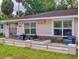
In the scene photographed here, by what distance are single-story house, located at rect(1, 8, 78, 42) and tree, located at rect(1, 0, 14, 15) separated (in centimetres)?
1938

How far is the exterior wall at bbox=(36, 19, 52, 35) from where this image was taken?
1620cm

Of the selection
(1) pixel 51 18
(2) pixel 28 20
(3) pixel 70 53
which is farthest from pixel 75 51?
(2) pixel 28 20

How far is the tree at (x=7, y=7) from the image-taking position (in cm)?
3891

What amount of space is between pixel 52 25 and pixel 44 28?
1.28 meters

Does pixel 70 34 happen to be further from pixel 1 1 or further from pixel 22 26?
pixel 1 1

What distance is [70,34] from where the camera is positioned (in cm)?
1468

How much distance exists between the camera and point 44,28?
54.9 feet

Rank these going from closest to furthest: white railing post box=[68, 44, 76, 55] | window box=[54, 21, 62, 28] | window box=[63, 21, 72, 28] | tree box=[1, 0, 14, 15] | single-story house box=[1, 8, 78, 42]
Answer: white railing post box=[68, 44, 76, 55] < single-story house box=[1, 8, 78, 42] < window box=[63, 21, 72, 28] < window box=[54, 21, 62, 28] < tree box=[1, 0, 14, 15]

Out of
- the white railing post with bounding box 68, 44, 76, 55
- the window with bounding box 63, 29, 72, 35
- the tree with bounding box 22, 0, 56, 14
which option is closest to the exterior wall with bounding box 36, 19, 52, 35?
the window with bounding box 63, 29, 72, 35

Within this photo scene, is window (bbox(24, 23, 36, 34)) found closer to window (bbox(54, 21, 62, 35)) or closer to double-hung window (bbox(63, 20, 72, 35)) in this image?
window (bbox(54, 21, 62, 35))

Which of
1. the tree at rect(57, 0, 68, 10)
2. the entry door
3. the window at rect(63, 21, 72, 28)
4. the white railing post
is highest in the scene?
the tree at rect(57, 0, 68, 10)

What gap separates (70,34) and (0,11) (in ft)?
103

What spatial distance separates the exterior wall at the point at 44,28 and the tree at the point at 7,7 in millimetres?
23737

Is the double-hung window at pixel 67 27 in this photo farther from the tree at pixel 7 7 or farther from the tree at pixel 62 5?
the tree at pixel 7 7
